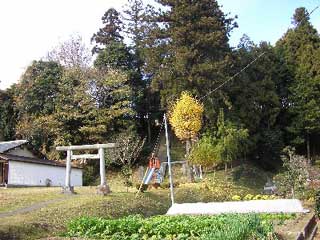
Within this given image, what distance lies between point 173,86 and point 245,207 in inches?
658

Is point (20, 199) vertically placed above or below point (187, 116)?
below

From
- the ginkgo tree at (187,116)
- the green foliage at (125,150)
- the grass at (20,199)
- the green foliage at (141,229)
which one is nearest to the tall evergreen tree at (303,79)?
the ginkgo tree at (187,116)

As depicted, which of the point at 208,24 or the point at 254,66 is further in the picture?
the point at 254,66

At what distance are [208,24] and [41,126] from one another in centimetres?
1591

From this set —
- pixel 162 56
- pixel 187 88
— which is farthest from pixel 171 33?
pixel 187 88

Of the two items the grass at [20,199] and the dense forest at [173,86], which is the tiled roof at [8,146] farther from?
the grass at [20,199]

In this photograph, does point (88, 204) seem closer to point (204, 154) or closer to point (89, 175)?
point (204, 154)

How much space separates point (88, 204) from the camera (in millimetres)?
18281

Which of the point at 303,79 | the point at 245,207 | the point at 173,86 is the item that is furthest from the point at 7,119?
the point at 245,207

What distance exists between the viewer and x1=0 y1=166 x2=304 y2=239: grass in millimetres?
13586

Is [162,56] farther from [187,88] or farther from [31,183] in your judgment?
[31,183]

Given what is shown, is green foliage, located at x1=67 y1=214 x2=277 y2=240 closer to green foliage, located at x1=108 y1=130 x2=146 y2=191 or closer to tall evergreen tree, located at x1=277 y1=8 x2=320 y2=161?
green foliage, located at x1=108 y1=130 x2=146 y2=191

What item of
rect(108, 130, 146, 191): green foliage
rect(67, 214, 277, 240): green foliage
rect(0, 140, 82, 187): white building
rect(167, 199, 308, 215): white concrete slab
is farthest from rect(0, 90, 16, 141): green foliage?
rect(67, 214, 277, 240): green foliage

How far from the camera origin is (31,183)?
30.5 meters
